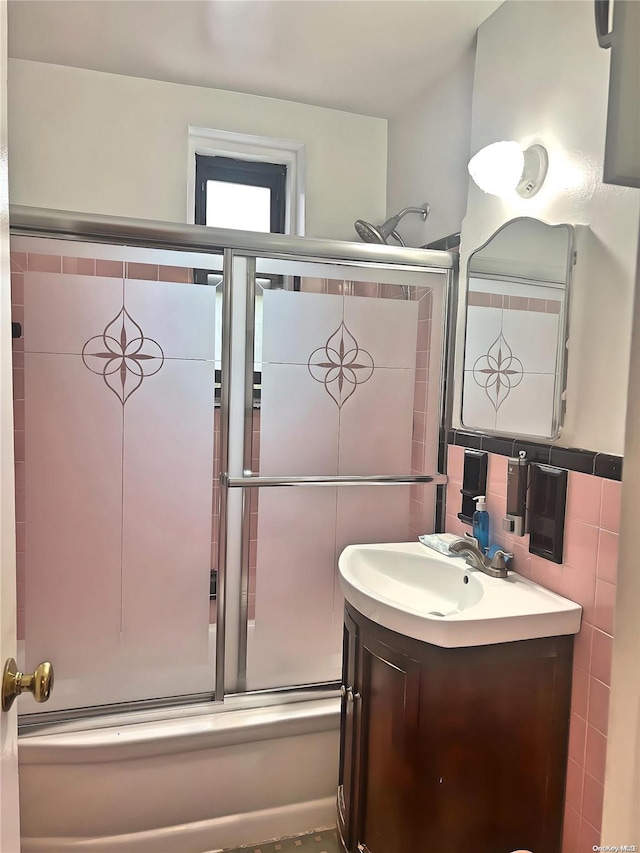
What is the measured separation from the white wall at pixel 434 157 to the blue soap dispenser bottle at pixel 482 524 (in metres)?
0.94

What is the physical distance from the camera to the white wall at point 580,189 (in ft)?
4.42

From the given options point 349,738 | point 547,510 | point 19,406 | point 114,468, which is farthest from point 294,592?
point 19,406

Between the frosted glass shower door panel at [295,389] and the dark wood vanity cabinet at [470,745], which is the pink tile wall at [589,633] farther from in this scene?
the frosted glass shower door panel at [295,389]

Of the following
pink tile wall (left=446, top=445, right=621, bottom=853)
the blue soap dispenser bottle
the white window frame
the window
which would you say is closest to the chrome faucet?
the blue soap dispenser bottle

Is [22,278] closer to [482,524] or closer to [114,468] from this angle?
[114,468]

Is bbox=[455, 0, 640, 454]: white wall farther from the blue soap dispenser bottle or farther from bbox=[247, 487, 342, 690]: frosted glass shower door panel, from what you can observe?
bbox=[247, 487, 342, 690]: frosted glass shower door panel

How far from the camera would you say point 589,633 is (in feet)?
4.56

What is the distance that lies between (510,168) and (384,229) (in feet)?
2.16

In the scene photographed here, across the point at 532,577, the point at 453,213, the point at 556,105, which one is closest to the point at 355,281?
the point at 453,213

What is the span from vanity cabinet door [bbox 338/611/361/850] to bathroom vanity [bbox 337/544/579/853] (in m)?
0.09

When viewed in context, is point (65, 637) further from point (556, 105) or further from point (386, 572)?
point (556, 105)

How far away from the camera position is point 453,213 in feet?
6.73

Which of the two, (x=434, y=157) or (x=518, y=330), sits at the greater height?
(x=434, y=157)

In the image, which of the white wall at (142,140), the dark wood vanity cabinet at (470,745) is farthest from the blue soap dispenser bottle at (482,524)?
Answer: the white wall at (142,140)
